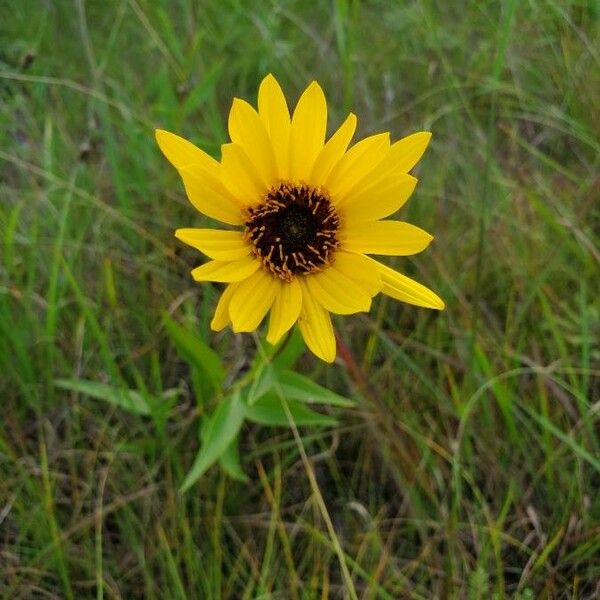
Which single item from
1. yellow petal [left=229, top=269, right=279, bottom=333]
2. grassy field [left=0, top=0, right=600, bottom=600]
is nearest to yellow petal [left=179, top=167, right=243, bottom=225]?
yellow petal [left=229, top=269, right=279, bottom=333]

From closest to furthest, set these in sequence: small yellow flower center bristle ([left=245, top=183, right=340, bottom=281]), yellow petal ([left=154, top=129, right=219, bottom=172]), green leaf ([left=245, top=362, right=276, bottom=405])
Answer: yellow petal ([left=154, top=129, right=219, bottom=172]) → small yellow flower center bristle ([left=245, top=183, right=340, bottom=281]) → green leaf ([left=245, top=362, right=276, bottom=405])

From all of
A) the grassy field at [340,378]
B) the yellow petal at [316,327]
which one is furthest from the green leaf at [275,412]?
the yellow petal at [316,327]

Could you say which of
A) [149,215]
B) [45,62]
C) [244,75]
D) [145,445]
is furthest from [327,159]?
[45,62]

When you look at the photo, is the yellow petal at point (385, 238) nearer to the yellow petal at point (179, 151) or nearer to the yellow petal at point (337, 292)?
the yellow petal at point (337, 292)

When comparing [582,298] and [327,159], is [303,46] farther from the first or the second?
[327,159]

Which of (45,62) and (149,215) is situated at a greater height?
(45,62)

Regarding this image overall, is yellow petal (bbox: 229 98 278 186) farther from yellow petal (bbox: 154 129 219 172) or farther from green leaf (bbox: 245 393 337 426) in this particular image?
green leaf (bbox: 245 393 337 426)

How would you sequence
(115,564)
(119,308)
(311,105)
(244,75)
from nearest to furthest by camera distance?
1. (311,105)
2. (115,564)
3. (119,308)
4. (244,75)
